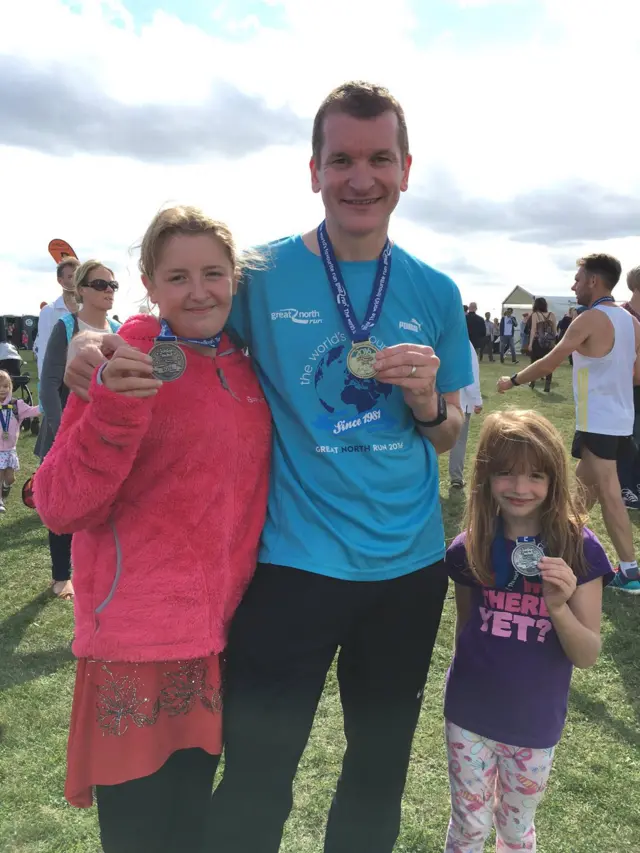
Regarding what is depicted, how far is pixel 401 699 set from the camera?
197 centimetres

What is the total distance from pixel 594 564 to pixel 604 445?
3018 mm

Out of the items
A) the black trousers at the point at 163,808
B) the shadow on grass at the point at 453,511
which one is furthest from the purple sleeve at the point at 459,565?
the shadow on grass at the point at 453,511

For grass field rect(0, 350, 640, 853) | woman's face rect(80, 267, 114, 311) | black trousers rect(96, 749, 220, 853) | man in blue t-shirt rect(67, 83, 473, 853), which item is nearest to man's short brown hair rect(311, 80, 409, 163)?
man in blue t-shirt rect(67, 83, 473, 853)

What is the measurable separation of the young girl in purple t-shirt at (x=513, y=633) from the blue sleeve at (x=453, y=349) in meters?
0.23

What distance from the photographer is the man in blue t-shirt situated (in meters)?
1.78

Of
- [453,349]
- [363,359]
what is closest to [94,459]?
[363,359]

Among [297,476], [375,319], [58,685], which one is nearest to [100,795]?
[297,476]

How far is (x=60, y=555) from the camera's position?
4.88m

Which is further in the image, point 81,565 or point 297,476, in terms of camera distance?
point 297,476

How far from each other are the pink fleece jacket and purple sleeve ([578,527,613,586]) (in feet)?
3.60

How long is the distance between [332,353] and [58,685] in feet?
9.70

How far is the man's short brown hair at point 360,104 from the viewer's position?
1791 mm

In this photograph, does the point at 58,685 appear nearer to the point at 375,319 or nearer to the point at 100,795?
the point at 100,795

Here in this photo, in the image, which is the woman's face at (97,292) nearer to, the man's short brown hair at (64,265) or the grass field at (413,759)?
the man's short brown hair at (64,265)
